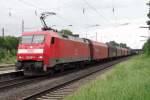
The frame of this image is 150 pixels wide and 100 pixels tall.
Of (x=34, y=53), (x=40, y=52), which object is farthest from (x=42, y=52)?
(x=34, y=53)

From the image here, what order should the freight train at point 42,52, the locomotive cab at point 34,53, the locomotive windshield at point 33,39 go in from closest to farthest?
the locomotive cab at point 34,53, the freight train at point 42,52, the locomotive windshield at point 33,39

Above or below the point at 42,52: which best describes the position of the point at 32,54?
below

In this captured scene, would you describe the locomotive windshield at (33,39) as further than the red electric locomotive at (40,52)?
Yes

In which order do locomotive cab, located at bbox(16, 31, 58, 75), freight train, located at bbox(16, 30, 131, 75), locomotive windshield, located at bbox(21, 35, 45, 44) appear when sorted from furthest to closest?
locomotive windshield, located at bbox(21, 35, 45, 44) < freight train, located at bbox(16, 30, 131, 75) < locomotive cab, located at bbox(16, 31, 58, 75)

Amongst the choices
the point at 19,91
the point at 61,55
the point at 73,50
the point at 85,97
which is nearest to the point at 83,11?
the point at 73,50

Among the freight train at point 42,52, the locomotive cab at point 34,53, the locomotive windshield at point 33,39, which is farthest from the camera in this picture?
the locomotive windshield at point 33,39

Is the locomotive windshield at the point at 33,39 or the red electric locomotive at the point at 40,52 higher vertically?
the locomotive windshield at the point at 33,39

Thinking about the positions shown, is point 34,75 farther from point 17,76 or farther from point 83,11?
point 83,11

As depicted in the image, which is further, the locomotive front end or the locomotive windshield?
the locomotive windshield

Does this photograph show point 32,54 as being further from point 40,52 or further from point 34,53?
point 40,52

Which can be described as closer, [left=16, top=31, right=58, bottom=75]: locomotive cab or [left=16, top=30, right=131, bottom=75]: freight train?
[left=16, top=31, right=58, bottom=75]: locomotive cab

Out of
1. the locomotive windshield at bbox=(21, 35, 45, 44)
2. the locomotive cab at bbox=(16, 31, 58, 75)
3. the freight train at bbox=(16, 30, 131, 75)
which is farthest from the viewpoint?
the locomotive windshield at bbox=(21, 35, 45, 44)

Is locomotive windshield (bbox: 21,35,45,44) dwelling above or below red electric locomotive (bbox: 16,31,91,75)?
above

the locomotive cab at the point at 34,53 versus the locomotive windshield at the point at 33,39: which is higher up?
the locomotive windshield at the point at 33,39
